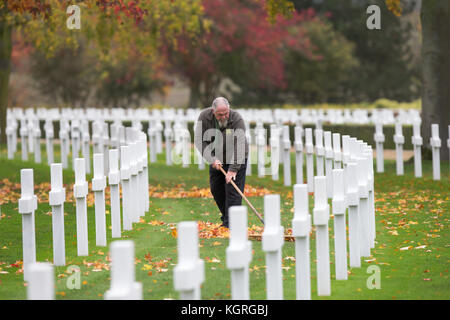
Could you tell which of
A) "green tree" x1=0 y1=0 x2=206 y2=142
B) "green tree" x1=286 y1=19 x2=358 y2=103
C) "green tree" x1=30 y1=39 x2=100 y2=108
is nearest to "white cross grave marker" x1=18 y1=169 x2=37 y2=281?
"green tree" x1=0 y1=0 x2=206 y2=142

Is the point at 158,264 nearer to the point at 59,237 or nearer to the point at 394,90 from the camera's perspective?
the point at 59,237

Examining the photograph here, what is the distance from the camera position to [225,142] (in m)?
11.4

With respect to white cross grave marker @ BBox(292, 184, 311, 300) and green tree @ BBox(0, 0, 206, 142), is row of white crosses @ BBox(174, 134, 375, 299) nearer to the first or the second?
white cross grave marker @ BBox(292, 184, 311, 300)

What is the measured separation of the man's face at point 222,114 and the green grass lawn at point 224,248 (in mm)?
1463

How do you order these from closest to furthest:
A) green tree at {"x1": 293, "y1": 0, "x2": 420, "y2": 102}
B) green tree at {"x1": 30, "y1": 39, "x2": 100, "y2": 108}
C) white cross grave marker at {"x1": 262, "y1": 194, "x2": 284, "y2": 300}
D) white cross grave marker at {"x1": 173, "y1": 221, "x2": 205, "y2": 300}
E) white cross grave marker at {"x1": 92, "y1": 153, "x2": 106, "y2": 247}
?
white cross grave marker at {"x1": 173, "y1": 221, "x2": 205, "y2": 300} < white cross grave marker at {"x1": 262, "y1": 194, "x2": 284, "y2": 300} < white cross grave marker at {"x1": 92, "y1": 153, "x2": 106, "y2": 247} < green tree at {"x1": 30, "y1": 39, "x2": 100, "y2": 108} < green tree at {"x1": 293, "y1": 0, "x2": 420, "y2": 102}

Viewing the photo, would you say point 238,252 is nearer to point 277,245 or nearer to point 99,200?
point 277,245

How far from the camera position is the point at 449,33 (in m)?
21.2

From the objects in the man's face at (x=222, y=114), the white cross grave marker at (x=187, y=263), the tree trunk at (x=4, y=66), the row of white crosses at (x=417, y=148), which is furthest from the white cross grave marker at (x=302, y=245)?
the tree trunk at (x=4, y=66)

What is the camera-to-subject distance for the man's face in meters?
11.0

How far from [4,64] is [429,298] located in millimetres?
21084

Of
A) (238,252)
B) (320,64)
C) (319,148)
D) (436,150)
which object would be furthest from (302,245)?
(320,64)

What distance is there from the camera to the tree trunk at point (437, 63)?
21078mm

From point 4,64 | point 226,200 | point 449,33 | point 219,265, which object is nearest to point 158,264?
point 219,265

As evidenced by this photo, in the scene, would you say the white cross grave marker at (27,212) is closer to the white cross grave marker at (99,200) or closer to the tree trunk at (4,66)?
the white cross grave marker at (99,200)
